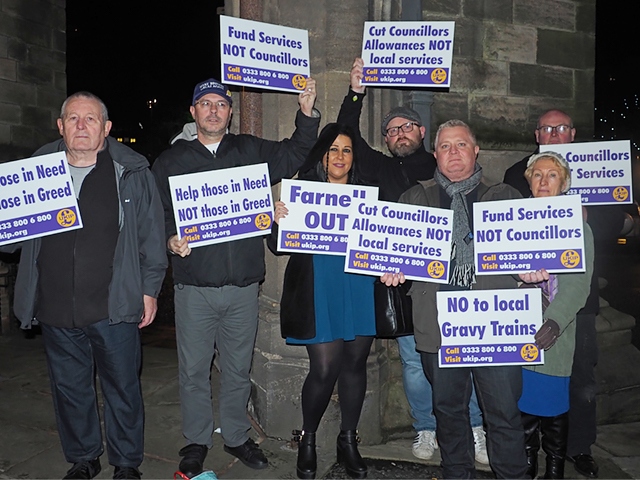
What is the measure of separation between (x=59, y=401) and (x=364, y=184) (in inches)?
88.0

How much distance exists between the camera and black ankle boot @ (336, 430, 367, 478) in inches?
143

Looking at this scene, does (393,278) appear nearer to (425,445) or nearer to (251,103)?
(425,445)

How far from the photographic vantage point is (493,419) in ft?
10.4

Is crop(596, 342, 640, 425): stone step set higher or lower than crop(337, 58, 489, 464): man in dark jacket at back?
lower

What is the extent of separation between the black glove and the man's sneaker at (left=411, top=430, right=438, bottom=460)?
1.33m

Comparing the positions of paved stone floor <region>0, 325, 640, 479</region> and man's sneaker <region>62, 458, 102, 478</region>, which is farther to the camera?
paved stone floor <region>0, 325, 640, 479</region>

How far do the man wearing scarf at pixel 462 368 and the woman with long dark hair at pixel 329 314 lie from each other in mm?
393

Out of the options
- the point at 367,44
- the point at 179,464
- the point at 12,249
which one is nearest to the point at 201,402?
the point at 179,464

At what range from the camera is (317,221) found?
3.42 m

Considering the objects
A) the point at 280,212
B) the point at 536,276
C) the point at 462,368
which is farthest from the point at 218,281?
the point at 536,276

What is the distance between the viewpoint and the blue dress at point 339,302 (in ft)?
11.4

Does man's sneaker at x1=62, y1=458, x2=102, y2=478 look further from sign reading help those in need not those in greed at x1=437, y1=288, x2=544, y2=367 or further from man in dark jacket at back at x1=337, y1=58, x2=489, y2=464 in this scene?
sign reading help those in need not those in greed at x1=437, y1=288, x2=544, y2=367

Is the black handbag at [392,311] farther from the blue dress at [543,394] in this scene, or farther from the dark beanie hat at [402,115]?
the dark beanie hat at [402,115]

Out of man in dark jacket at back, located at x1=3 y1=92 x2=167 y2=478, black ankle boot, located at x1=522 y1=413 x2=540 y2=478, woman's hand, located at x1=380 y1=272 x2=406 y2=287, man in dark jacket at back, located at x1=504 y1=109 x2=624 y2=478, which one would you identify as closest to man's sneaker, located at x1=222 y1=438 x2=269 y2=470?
man in dark jacket at back, located at x1=3 y1=92 x2=167 y2=478
